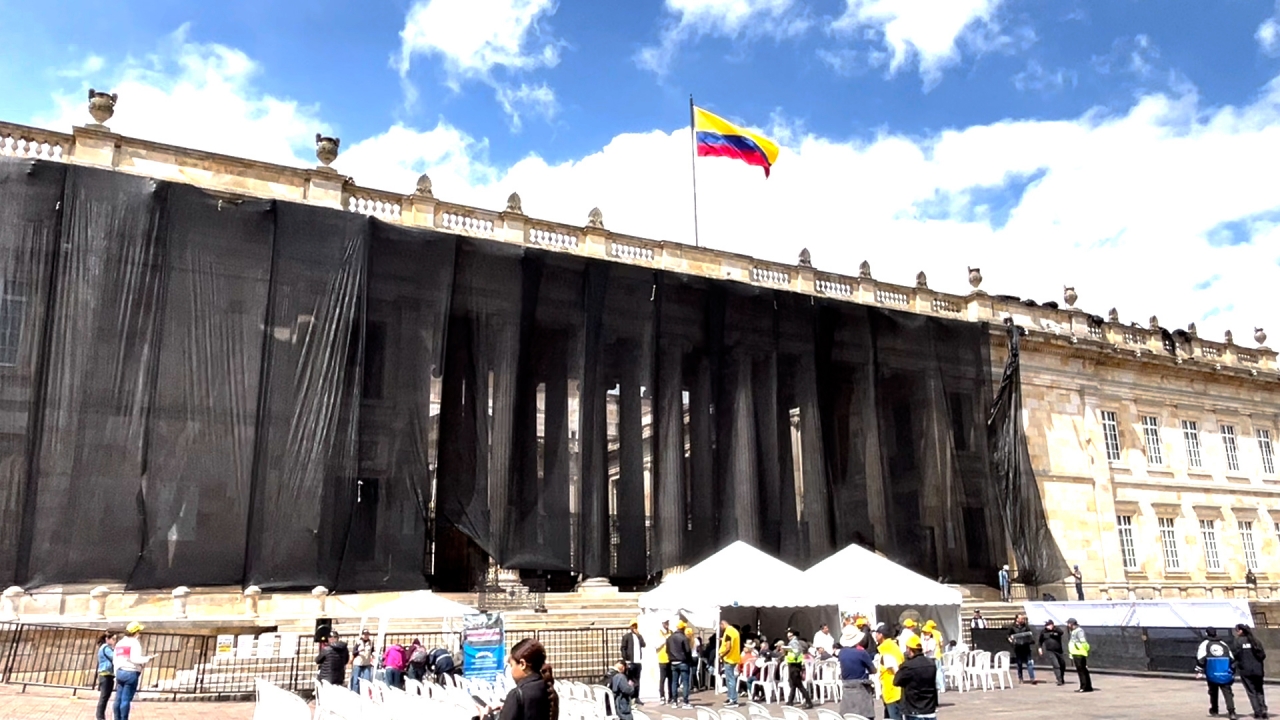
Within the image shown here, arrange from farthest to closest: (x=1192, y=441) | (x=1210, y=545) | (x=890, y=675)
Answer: (x=1192, y=441) → (x=1210, y=545) → (x=890, y=675)

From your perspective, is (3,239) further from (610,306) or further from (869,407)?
(869,407)

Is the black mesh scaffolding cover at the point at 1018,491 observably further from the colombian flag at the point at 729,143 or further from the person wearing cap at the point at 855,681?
the person wearing cap at the point at 855,681

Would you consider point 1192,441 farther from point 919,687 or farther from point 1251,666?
point 919,687

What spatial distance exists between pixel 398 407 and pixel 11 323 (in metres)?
6.87

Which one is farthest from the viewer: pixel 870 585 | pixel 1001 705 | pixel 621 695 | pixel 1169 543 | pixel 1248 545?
pixel 1248 545

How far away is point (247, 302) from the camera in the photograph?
18.9 m

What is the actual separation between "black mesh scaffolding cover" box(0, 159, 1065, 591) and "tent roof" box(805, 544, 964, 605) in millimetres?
6690

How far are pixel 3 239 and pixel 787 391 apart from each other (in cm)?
1723

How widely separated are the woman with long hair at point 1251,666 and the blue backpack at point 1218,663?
0.12 meters

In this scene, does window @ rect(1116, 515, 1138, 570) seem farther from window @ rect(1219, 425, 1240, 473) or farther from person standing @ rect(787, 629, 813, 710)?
person standing @ rect(787, 629, 813, 710)

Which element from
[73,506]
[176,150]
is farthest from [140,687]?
[176,150]

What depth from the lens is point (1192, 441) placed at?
33.6 metres

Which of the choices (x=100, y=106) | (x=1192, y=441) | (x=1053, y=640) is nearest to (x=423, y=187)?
(x=100, y=106)

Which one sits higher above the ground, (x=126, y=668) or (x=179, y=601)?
(x=179, y=601)
